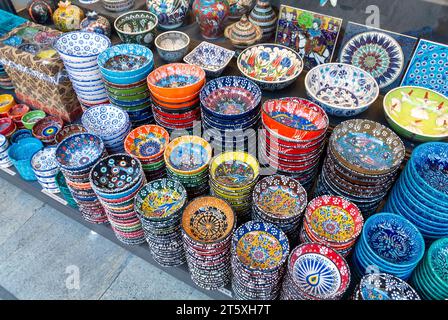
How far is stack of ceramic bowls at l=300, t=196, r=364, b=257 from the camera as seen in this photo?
2064 mm

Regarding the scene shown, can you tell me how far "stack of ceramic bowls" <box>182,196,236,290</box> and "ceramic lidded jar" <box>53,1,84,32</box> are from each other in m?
2.36

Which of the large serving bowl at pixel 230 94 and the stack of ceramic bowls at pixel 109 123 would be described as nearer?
the large serving bowl at pixel 230 94

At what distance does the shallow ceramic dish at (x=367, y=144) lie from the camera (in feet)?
7.45

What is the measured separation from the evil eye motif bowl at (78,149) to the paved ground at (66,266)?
0.76 meters

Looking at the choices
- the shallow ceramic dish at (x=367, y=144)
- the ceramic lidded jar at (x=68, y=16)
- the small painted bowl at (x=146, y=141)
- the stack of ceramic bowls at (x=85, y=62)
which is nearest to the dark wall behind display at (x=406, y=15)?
the shallow ceramic dish at (x=367, y=144)

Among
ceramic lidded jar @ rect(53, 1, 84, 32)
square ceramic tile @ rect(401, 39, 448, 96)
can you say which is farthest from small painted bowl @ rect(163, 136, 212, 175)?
ceramic lidded jar @ rect(53, 1, 84, 32)

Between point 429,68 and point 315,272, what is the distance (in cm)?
169

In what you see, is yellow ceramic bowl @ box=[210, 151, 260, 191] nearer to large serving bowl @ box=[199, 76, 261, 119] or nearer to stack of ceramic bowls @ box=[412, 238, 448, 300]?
large serving bowl @ box=[199, 76, 261, 119]

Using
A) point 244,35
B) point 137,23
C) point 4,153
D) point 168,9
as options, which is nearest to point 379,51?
point 244,35

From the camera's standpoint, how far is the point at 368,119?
2.47 m

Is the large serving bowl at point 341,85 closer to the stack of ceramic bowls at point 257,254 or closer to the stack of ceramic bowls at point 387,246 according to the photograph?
the stack of ceramic bowls at point 387,246

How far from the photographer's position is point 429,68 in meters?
2.50

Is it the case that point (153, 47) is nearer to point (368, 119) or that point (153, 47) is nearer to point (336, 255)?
point (368, 119)
